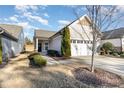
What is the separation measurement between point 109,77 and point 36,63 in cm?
485

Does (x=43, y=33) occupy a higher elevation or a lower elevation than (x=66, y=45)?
higher

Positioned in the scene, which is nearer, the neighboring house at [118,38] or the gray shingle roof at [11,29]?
the gray shingle roof at [11,29]

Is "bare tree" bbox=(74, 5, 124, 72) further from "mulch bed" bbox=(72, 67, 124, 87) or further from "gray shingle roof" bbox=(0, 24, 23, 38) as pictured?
"gray shingle roof" bbox=(0, 24, 23, 38)

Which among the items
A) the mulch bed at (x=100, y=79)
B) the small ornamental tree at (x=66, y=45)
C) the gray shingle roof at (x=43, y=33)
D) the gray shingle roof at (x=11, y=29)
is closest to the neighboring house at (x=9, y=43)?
the gray shingle roof at (x=11, y=29)

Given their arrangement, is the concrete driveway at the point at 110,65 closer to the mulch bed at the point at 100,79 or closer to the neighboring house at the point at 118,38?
the mulch bed at the point at 100,79

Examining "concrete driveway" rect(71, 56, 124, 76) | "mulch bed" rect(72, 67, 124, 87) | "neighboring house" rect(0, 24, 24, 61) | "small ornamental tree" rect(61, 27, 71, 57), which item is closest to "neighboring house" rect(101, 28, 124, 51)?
"small ornamental tree" rect(61, 27, 71, 57)

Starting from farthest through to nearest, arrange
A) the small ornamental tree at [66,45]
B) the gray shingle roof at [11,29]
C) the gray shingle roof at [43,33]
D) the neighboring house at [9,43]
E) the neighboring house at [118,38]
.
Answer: the gray shingle roof at [43,33], the neighboring house at [118,38], the gray shingle roof at [11,29], the small ornamental tree at [66,45], the neighboring house at [9,43]

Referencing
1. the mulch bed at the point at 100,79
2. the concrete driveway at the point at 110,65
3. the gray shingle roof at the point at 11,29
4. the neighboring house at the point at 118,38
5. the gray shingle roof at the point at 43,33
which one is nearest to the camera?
the mulch bed at the point at 100,79

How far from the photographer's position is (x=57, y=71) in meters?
9.27

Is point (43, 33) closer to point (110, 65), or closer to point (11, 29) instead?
point (11, 29)

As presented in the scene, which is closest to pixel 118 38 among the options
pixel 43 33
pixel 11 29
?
pixel 43 33

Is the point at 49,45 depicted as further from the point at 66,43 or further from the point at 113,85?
the point at 113,85

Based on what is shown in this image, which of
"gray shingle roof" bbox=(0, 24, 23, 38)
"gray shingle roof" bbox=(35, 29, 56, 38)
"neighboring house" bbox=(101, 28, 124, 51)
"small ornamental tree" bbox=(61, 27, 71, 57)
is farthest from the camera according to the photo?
"gray shingle roof" bbox=(35, 29, 56, 38)
